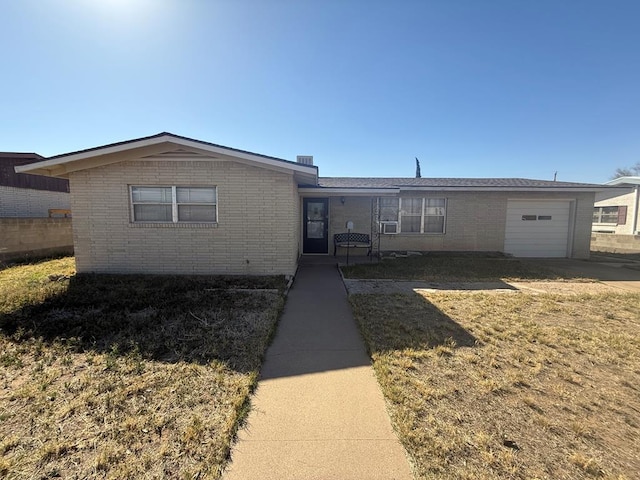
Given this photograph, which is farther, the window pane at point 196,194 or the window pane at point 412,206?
the window pane at point 412,206

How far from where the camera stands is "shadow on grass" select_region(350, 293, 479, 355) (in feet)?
12.5

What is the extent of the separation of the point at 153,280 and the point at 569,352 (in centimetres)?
782

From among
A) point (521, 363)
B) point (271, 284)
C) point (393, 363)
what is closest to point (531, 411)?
point (521, 363)

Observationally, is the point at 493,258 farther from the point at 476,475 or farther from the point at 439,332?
the point at 476,475

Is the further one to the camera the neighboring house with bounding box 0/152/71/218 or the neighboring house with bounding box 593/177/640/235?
the neighboring house with bounding box 593/177/640/235

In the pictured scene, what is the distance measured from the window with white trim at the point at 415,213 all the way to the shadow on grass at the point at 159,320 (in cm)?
654

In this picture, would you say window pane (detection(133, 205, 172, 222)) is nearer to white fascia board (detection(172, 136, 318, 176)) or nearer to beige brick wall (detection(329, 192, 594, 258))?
white fascia board (detection(172, 136, 318, 176))

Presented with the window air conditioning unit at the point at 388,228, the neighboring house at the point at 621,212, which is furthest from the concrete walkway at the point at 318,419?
the neighboring house at the point at 621,212

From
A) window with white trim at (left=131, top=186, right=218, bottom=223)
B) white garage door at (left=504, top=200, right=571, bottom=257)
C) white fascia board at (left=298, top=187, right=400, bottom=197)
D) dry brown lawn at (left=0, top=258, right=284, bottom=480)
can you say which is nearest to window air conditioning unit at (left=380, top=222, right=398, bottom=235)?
white fascia board at (left=298, top=187, right=400, bottom=197)

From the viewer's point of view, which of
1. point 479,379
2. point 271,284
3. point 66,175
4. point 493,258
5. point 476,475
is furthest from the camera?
point 493,258

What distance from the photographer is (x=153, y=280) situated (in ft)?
22.5

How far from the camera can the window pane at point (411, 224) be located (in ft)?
38.1

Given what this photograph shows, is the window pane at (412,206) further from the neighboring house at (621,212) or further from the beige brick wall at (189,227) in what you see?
the neighboring house at (621,212)

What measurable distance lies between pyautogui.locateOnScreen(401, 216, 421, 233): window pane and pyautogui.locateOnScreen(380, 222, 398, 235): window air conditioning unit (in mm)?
318
